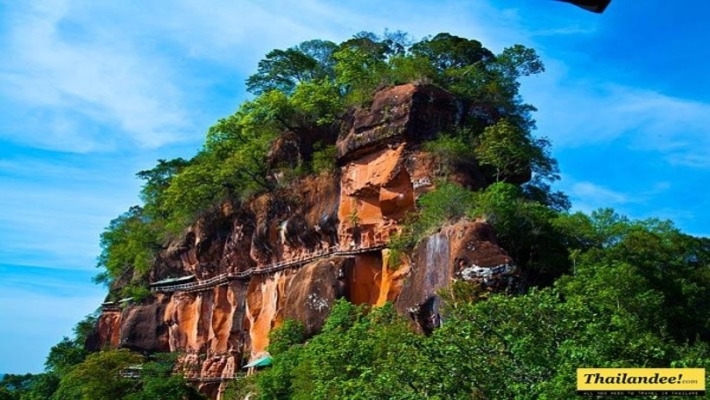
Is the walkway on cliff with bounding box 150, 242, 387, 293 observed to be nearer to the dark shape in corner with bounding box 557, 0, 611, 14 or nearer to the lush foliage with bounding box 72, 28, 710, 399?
the lush foliage with bounding box 72, 28, 710, 399

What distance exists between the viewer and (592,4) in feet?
6.59

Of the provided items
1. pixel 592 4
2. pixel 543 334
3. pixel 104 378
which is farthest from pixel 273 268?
pixel 592 4

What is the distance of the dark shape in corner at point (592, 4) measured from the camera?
1986mm

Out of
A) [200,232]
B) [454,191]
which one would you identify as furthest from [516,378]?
[200,232]

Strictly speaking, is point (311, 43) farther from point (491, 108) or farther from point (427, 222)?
point (427, 222)

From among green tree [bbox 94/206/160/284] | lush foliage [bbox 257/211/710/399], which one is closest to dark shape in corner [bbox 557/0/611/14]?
lush foliage [bbox 257/211/710/399]

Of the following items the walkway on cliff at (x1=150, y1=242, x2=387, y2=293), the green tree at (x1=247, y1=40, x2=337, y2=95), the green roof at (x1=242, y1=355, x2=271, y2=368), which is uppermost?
the green tree at (x1=247, y1=40, x2=337, y2=95)

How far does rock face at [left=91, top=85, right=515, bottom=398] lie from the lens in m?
20.5

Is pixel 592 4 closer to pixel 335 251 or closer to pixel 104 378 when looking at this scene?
pixel 335 251

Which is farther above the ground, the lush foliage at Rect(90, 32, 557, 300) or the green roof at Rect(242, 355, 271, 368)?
the lush foliage at Rect(90, 32, 557, 300)

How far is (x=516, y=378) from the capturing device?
11375mm

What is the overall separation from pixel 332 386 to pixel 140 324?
2185 cm

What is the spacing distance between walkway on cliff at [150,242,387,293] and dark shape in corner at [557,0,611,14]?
2345 centimetres

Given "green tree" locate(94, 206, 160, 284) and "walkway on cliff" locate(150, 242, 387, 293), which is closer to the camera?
"walkway on cliff" locate(150, 242, 387, 293)
